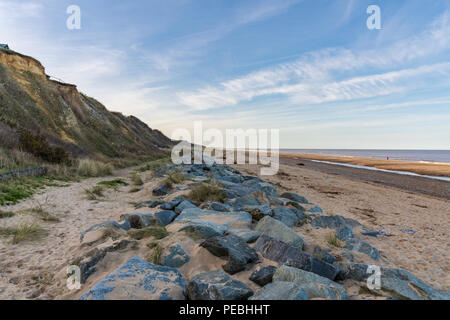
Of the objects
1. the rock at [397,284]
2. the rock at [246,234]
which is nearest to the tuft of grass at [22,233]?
the rock at [246,234]

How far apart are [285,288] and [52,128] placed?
910 inches

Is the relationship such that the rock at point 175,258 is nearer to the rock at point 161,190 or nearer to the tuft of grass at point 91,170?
the rock at point 161,190

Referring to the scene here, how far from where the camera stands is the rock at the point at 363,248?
13.3 ft

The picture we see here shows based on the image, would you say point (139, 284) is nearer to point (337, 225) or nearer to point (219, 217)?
point (219, 217)

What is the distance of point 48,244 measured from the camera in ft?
13.7

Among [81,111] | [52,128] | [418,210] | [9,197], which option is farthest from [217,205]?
[81,111]

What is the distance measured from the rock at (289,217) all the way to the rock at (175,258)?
2.65 meters

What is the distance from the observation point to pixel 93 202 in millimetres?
7316

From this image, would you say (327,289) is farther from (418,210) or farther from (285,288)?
(418,210)

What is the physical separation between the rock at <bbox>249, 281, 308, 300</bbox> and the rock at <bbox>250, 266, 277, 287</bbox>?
0.33 meters

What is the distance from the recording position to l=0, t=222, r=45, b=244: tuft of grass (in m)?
4.14

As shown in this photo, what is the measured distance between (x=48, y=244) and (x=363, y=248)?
219 inches

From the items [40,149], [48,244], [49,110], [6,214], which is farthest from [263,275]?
[49,110]

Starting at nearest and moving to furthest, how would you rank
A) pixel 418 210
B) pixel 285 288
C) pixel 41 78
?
1. pixel 285 288
2. pixel 418 210
3. pixel 41 78
